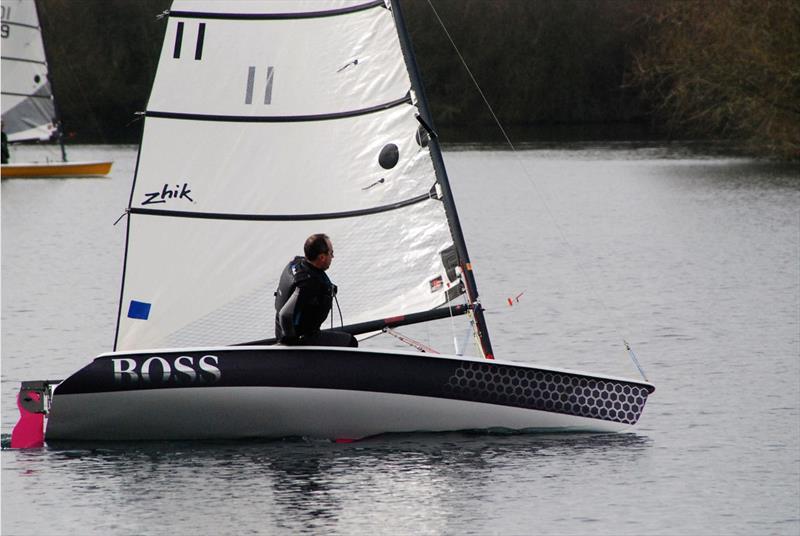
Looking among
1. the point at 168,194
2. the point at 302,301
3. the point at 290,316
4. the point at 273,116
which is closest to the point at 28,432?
the point at 168,194

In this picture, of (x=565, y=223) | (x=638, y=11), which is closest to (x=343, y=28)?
(x=565, y=223)

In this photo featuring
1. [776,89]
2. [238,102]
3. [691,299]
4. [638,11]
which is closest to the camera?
[238,102]

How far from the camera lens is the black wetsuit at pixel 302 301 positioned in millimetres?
12859

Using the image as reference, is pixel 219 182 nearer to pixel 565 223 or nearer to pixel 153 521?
pixel 153 521

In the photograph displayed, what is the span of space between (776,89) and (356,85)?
37.8m

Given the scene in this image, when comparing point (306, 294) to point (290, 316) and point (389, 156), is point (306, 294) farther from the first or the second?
point (389, 156)

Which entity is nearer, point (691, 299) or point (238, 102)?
point (238, 102)

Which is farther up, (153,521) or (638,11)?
(638,11)

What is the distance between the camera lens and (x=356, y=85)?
14.1m

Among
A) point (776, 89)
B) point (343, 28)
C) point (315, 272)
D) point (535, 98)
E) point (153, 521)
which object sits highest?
point (535, 98)

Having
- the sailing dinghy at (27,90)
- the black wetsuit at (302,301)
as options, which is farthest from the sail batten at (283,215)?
the sailing dinghy at (27,90)

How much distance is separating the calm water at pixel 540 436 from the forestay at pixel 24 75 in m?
14.4

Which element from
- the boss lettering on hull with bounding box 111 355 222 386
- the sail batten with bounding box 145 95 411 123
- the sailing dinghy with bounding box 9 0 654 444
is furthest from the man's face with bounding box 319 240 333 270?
the sail batten with bounding box 145 95 411 123

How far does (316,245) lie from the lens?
1279cm
